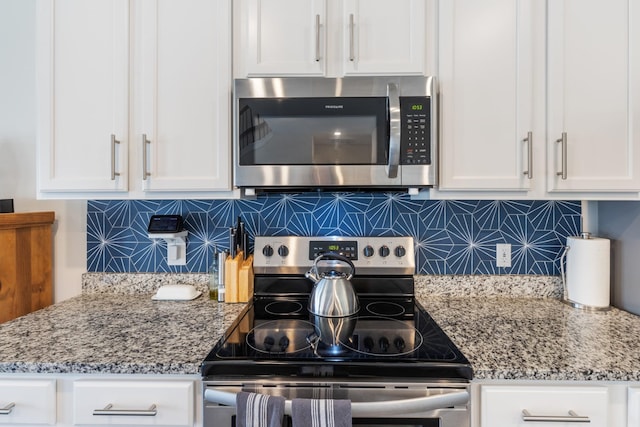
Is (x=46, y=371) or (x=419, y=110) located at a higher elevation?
(x=419, y=110)

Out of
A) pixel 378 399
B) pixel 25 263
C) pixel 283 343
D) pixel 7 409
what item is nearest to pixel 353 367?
pixel 378 399

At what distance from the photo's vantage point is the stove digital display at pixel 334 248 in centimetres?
166

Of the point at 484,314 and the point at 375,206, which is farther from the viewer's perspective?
the point at 375,206

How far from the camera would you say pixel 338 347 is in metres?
1.10

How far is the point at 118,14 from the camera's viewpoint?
1.41 m

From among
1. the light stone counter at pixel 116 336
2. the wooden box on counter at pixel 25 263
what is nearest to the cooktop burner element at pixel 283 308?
the light stone counter at pixel 116 336

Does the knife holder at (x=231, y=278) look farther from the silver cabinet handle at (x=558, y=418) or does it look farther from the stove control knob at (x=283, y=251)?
the silver cabinet handle at (x=558, y=418)

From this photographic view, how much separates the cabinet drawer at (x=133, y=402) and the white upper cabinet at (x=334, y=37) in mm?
1106

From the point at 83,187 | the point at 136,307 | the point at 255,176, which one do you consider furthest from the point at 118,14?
the point at 136,307

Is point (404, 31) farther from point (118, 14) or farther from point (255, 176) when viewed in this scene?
point (118, 14)

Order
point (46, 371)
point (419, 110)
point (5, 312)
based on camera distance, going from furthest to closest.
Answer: point (5, 312), point (419, 110), point (46, 371)

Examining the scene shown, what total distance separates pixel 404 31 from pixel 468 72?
0.93 ft

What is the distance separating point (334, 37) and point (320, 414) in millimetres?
1267

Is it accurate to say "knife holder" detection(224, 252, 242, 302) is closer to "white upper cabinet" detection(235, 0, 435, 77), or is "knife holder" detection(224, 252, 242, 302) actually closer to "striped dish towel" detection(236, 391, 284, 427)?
"striped dish towel" detection(236, 391, 284, 427)
